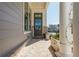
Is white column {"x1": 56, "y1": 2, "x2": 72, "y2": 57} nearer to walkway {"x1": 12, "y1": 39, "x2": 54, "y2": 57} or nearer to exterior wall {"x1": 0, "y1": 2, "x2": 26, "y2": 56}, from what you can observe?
exterior wall {"x1": 0, "y1": 2, "x2": 26, "y2": 56}

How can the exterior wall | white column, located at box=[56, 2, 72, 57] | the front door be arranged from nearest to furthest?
white column, located at box=[56, 2, 72, 57], the exterior wall, the front door

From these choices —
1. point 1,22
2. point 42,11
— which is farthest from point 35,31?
point 1,22

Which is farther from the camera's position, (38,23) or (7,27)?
(38,23)

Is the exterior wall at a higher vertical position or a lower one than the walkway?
higher

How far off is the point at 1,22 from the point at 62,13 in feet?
3.93

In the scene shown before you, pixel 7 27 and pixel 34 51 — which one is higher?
pixel 7 27

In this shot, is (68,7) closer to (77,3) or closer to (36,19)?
(77,3)

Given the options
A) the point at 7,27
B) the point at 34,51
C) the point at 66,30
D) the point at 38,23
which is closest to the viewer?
the point at 66,30

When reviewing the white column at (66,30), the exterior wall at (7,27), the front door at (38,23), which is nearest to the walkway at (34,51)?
the exterior wall at (7,27)

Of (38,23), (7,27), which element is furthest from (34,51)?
(38,23)

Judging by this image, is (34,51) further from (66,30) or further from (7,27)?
(66,30)

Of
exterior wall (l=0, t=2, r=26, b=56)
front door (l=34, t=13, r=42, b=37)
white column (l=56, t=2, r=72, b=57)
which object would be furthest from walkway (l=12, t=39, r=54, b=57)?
front door (l=34, t=13, r=42, b=37)

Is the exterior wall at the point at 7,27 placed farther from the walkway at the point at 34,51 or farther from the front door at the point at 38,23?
the front door at the point at 38,23

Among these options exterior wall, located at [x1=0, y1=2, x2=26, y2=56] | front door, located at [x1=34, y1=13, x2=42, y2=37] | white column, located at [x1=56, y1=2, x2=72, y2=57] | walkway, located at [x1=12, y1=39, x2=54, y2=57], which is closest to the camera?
white column, located at [x1=56, y1=2, x2=72, y2=57]
